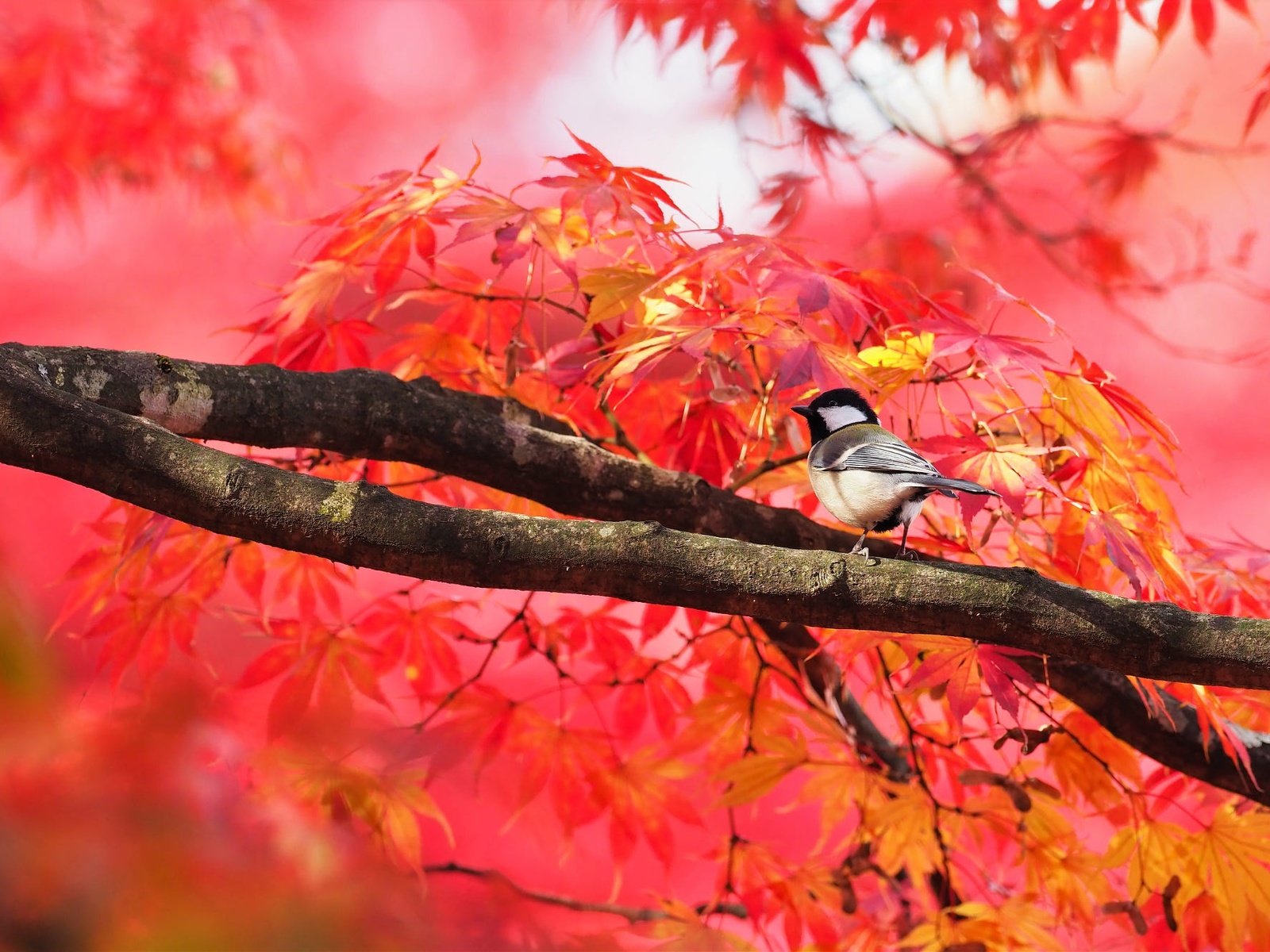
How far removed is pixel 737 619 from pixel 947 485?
516 mm

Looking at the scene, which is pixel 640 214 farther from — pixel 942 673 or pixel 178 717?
pixel 178 717

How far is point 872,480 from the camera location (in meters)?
0.99

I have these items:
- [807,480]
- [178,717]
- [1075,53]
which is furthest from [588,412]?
[1075,53]

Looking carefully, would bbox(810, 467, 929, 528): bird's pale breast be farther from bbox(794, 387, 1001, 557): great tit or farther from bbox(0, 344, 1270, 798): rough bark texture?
bbox(0, 344, 1270, 798): rough bark texture

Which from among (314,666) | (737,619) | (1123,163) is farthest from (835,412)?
(1123,163)

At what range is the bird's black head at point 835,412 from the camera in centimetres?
117

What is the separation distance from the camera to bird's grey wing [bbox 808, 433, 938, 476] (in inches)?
38.5

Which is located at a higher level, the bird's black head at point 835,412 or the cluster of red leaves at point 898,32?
the cluster of red leaves at point 898,32

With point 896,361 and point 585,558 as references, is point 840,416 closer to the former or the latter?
point 896,361

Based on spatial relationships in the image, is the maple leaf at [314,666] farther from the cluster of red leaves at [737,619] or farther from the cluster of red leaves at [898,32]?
the cluster of red leaves at [898,32]

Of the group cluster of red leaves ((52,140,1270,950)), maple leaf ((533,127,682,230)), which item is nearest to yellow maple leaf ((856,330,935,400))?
cluster of red leaves ((52,140,1270,950))

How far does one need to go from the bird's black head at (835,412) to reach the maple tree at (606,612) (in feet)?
0.10

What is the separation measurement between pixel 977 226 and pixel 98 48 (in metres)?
2.46

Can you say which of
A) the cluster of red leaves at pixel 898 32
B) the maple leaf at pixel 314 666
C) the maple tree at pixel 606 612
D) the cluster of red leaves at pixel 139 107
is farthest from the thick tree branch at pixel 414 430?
the cluster of red leaves at pixel 139 107
